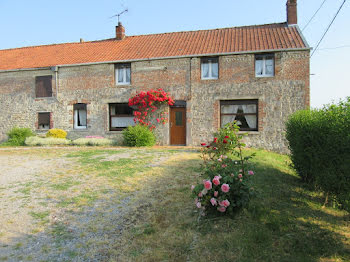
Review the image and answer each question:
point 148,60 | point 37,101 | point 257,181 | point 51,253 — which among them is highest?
point 148,60

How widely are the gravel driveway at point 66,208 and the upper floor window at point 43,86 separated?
30.4ft

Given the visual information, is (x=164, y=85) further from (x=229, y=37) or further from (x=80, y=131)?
(x=80, y=131)

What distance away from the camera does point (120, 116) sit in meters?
14.8

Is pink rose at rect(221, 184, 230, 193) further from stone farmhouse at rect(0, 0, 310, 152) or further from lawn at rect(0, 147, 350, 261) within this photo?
stone farmhouse at rect(0, 0, 310, 152)

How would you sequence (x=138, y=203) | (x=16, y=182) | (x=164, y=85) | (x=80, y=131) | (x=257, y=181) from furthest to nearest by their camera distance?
(x=80, y=131) < (x=164, y=85) < (x=16, y=182) < (x=257, y=181) < (x=138, y=203)

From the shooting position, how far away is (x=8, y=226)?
3902 mm

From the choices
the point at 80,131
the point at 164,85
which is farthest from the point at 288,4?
the point at 80,131

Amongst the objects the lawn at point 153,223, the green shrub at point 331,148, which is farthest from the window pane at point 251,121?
the green shrub at point 331,148

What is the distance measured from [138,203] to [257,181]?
2771mm

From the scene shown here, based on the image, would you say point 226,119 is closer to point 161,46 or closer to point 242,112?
point 242,112

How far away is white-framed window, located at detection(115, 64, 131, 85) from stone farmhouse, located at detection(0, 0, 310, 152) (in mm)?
59

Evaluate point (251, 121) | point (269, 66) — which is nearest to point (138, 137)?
point (251, 121)

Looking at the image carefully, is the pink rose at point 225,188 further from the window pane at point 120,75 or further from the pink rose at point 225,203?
the window pane at point 120,75

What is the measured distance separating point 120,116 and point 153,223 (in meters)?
11.5
